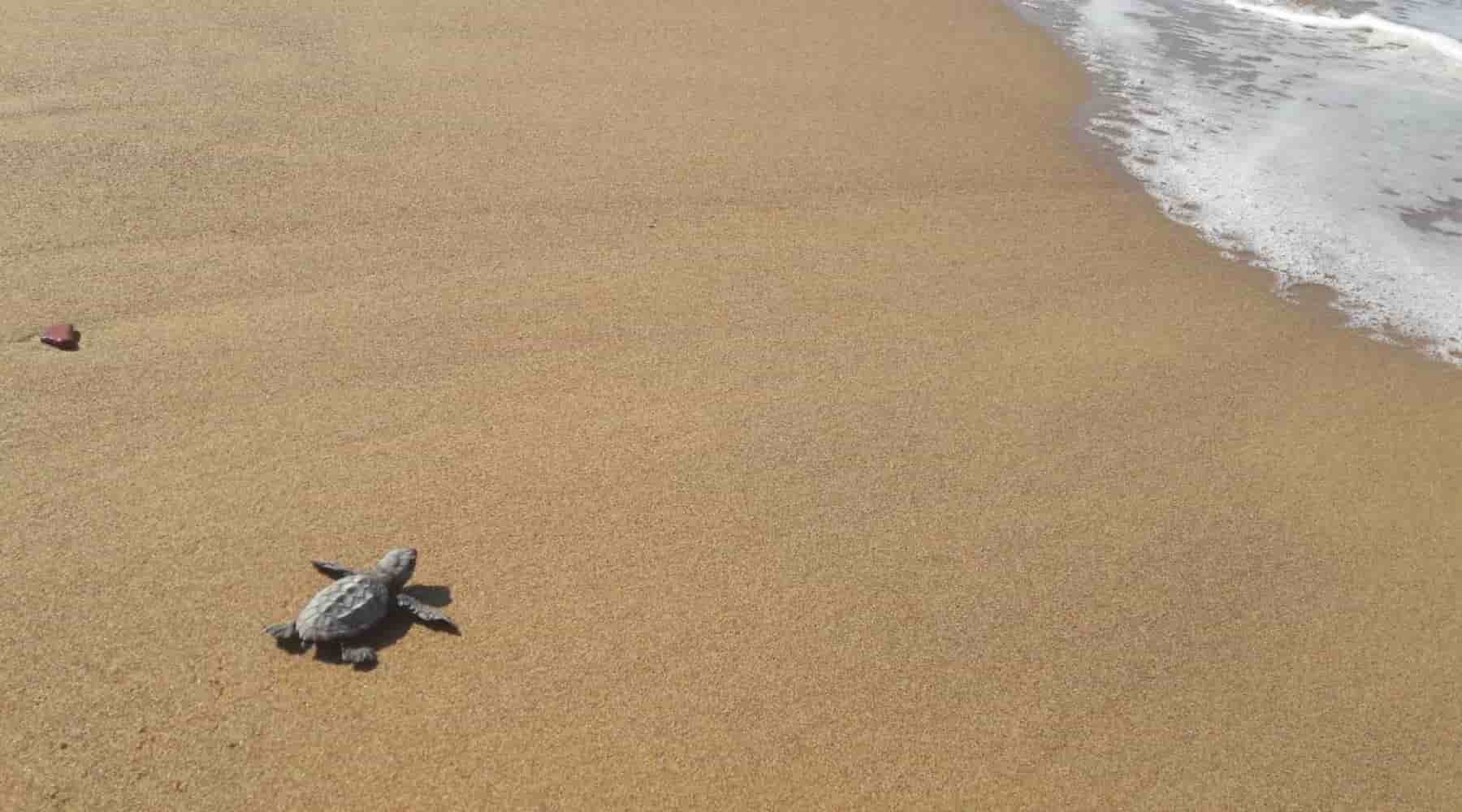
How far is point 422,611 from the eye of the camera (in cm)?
238

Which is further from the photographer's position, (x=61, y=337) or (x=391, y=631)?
(x=61, y=337)

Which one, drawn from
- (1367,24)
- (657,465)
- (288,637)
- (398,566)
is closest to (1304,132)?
(1367,24)

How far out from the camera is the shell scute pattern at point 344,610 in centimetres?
226

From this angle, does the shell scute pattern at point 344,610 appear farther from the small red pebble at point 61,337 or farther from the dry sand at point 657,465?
the small red pebble at point 61,337

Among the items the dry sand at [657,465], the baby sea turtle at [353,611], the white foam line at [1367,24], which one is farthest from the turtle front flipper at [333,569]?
the white foam line at [1367,24]

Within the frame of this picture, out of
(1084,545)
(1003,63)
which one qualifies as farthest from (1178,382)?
(1003,63)

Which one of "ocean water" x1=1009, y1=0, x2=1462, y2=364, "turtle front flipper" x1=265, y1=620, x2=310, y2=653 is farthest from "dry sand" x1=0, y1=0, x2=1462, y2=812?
"ocean water" x1=1009, y1=0, x2=1462, y2=364

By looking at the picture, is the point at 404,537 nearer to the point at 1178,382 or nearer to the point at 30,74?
the point at 1178,382

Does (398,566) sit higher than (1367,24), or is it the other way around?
(1367,24)

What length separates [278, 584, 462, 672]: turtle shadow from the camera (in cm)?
231

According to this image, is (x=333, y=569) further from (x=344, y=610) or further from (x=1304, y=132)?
(x=1304, y=132)

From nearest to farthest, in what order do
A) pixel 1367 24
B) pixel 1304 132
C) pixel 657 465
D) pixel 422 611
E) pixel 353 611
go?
1. pixel 353 611
2. pixel 422 611
3. pixel 657 465
4. pixel 1304 132
5. pixel 1367 24

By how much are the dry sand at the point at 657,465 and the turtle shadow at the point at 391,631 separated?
1.7 inches

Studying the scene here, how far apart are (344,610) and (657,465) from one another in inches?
38.3
